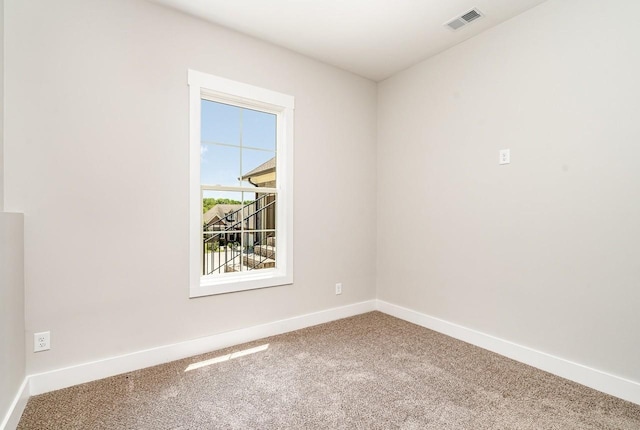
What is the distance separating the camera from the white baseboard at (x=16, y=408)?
156cm

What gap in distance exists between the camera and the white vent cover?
8.24 feet

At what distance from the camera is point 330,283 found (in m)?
3.45

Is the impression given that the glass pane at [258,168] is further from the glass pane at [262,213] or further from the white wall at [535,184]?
the white wall at [535,184]

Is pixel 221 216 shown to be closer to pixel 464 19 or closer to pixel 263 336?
pixel 263 336

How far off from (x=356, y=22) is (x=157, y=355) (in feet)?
10.2

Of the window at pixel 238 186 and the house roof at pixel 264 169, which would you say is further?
the house roof at pixel 264 169

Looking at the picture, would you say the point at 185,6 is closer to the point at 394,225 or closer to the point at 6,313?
the point at 6,313

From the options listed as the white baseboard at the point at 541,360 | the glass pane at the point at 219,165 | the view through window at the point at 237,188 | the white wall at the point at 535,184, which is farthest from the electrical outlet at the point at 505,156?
the glass pane at the point at 219,165

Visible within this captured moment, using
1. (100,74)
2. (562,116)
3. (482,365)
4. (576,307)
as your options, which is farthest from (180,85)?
(576,307)

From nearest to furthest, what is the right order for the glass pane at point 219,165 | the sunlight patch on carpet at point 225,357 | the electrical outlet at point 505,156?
the sunlight patch on carpet at point 225,357 → the electrical outlet at point 505,156 → the glass pane at point 219,165

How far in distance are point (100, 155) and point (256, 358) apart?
1906mm

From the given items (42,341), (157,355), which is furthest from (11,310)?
(157,355)

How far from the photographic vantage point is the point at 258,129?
308 centimetres

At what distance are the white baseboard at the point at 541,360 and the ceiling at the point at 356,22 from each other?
266cm
